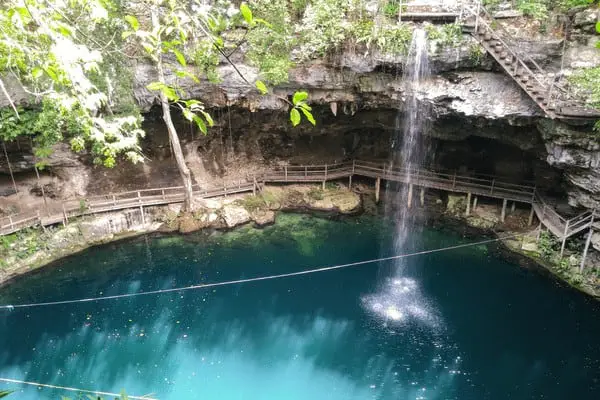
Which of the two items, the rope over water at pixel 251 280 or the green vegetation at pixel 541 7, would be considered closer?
the green vegetation at pixel 541 7

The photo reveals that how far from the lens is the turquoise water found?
39.1 ft

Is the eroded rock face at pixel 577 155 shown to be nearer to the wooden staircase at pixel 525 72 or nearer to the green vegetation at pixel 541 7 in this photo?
the wooden staircase at pixel 525 72

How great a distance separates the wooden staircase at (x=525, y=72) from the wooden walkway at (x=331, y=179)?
3.86m

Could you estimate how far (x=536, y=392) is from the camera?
37.7 feet

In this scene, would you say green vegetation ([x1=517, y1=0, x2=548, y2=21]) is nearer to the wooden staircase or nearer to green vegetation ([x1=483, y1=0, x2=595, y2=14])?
green vegetation ([x1=483, y1=0, x2=595, y2=14])

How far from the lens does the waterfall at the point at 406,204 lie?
46.9 ft

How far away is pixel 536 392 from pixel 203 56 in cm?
1446

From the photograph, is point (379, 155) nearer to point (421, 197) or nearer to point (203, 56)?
point (421, 197)

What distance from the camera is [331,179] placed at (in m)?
21.3

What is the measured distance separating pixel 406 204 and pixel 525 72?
304 inches

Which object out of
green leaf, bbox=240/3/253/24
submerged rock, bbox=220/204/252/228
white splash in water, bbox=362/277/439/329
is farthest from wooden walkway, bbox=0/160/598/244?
green leaf, bbox=240/3/253/24

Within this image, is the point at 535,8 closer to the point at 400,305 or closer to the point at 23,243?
the point at 400,305

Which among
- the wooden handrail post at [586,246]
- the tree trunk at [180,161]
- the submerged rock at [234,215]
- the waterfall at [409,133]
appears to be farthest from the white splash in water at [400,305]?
the tree trunk at [180,161]

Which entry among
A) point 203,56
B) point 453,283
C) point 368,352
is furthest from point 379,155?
→ point 368,352
